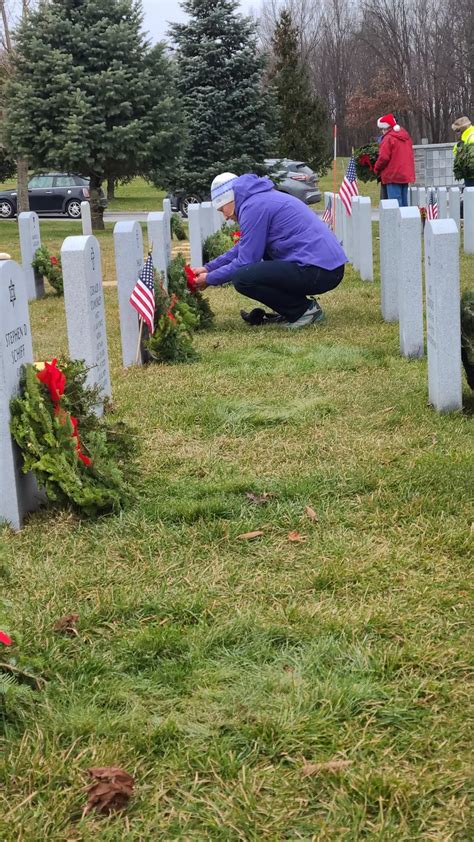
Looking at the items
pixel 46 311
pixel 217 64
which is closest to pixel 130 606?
pixel 46 311

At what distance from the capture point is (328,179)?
43812mm

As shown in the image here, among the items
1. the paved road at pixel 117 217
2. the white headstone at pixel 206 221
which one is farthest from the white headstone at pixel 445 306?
the paved road at pixel 117 217

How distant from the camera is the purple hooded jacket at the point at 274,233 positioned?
8.70 m

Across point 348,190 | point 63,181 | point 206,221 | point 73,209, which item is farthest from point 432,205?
point 63,181

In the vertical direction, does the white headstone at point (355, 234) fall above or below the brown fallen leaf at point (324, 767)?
above

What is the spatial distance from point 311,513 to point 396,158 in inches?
479

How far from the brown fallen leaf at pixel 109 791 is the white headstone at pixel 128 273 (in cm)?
527

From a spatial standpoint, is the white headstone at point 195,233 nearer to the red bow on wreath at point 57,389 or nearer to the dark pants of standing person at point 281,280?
the dark pants of standing person at point 281,280

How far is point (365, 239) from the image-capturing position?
1185cm

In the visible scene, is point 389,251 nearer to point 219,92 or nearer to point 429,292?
point 429,292

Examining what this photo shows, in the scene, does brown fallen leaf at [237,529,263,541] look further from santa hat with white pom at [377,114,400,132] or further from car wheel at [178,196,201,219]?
car wheel at [178,196,201,219]

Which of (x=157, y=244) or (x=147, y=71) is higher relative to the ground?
(x=147, y=71)

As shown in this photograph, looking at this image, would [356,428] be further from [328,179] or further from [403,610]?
[328,179]

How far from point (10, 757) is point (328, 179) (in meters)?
43.0
